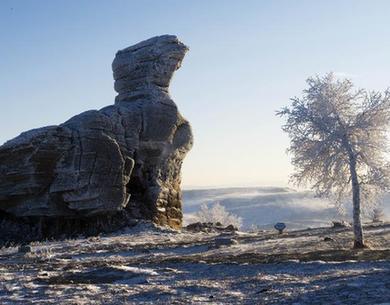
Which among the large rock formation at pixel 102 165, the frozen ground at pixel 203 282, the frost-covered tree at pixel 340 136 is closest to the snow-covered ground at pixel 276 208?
the large rock formation at pixel 102 165

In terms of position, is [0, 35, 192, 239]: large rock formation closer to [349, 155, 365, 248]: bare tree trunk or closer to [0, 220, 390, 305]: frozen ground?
[0, 220, 390, 305]: frozen ground

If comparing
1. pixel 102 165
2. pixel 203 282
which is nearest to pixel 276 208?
pixel 102 165

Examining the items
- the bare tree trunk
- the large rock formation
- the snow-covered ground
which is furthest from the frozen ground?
the snow-covered ground

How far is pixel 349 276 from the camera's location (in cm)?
1179

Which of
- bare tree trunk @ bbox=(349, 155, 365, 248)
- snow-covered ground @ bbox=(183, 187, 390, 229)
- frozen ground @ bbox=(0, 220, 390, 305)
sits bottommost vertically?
snow-covered ground @ bbox=(183, 187, 390, 229)

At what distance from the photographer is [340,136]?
23781 millimetres

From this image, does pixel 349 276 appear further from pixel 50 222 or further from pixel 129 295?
pixel 50 222

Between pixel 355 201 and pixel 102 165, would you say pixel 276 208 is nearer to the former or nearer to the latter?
pixel 102 165

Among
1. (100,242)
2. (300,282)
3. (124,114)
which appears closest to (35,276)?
(300,282)

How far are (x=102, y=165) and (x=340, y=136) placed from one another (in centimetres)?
1881

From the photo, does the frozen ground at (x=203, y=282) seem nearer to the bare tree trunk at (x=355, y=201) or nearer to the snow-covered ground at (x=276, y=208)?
the bare tree trunk at (x=355, y=201)

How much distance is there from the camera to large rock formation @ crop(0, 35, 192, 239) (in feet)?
117

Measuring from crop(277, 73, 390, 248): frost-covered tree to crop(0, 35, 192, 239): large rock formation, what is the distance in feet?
54.9

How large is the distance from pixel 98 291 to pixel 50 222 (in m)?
27.5
